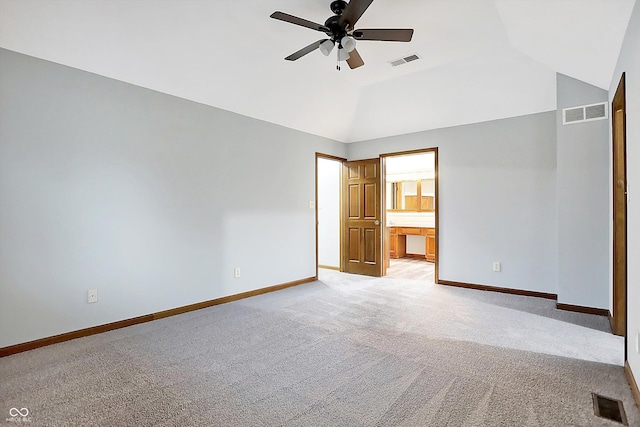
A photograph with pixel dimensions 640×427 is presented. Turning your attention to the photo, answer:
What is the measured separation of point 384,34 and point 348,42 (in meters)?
0.31

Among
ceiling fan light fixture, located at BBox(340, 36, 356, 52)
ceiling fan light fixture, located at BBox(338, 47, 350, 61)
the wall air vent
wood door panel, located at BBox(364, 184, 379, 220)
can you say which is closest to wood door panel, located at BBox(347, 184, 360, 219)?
wood door panel, located at BBox(364, 184, 379, 220)

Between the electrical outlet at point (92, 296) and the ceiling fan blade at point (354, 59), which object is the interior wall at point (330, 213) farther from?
the electrical outlet at point (92, 296)

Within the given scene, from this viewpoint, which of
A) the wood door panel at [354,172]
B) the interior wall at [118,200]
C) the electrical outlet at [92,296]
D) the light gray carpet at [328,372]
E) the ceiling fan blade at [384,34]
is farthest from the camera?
the wood door panel at [354,172]

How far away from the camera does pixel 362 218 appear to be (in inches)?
239

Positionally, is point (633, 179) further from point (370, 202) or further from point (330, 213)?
point (330, 213)

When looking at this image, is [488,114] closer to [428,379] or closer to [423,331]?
[423,331]

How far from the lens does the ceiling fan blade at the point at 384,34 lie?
2.66 m

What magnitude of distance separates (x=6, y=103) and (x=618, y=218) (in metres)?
5.44

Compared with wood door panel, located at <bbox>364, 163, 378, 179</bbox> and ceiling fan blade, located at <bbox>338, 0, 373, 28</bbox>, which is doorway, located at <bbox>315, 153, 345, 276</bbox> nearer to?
wood door panel, located at <bbox>364, 163, 378, 179</bbox>

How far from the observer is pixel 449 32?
345 cm

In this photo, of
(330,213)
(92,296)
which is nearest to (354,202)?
(330,213)

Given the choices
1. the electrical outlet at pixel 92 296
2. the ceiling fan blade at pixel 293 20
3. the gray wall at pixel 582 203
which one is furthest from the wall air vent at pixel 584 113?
the electrical outlet at pixel 92 296

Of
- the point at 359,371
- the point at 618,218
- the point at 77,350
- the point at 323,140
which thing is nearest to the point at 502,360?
the point at 359,371

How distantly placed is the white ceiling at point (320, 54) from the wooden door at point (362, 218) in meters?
1.22
